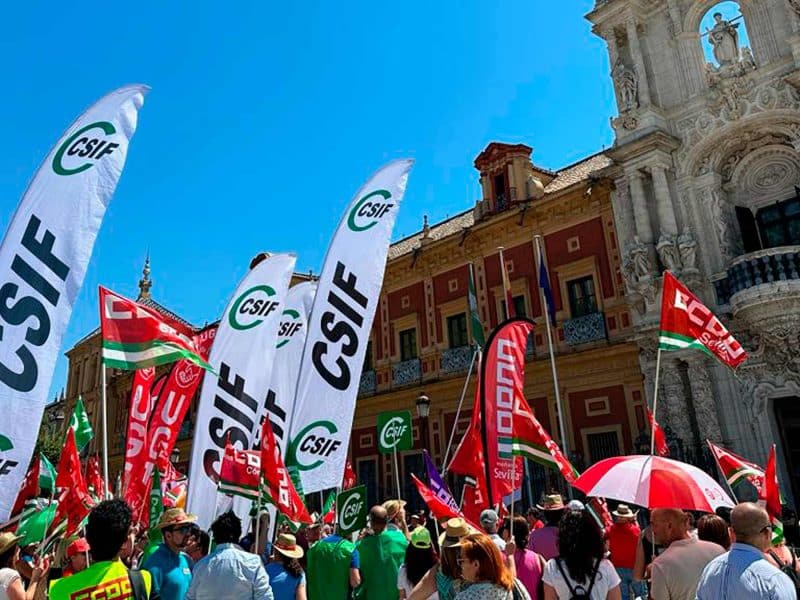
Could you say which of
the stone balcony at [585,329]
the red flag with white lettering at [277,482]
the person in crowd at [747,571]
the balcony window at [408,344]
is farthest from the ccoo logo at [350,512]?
the balcony window at [408,344]

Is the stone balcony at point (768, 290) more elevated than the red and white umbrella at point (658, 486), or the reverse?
the stone balcony at point (768, 290)

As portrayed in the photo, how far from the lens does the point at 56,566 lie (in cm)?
583

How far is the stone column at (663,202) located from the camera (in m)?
16.2

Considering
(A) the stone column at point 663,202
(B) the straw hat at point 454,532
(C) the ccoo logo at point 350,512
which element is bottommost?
(B) the straw hat at point 454,532

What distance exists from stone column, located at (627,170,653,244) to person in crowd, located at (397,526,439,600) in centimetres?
1373

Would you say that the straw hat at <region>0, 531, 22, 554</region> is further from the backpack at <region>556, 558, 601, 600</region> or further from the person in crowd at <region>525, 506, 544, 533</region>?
the person in crowd at <region>525, 506, 544, 533</region>

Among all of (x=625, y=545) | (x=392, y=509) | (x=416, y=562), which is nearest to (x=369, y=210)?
(x=392, y=509)

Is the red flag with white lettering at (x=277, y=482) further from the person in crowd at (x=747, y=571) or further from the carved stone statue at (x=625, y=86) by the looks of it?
the carved stone statue at (x=625, y=86)

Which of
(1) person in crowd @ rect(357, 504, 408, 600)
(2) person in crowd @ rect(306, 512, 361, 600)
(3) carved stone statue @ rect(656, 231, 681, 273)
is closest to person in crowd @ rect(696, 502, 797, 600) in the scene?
(1) person in crowd @ rect(357, 504, 408, 600)

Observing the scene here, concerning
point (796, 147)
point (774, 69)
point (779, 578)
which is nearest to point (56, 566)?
point (779, 578)

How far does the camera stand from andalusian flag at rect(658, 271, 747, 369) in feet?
25.8

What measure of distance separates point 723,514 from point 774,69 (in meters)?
13.3

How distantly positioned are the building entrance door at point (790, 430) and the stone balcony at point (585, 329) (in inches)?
180

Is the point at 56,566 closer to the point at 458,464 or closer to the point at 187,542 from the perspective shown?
the point at 187,542
